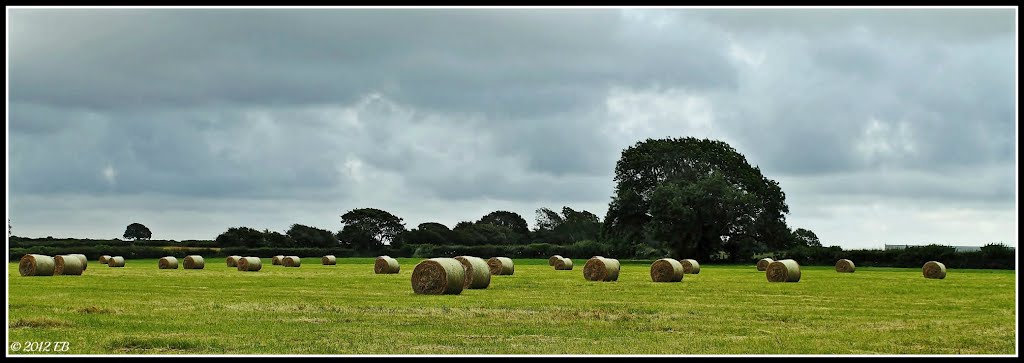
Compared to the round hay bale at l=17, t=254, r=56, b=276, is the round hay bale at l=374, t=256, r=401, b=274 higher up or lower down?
lower down

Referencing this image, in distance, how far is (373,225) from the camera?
148 meters

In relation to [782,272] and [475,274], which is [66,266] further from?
[782,272]

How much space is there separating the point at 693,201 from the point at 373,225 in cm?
7627

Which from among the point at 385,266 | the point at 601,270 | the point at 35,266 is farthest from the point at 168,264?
the point at 601,270

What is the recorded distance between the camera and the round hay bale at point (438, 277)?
94.9 feet

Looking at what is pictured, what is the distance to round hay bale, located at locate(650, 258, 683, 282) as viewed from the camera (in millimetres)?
41312

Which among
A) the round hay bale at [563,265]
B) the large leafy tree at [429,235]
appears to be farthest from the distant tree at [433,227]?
the round hay bale at [563,265]

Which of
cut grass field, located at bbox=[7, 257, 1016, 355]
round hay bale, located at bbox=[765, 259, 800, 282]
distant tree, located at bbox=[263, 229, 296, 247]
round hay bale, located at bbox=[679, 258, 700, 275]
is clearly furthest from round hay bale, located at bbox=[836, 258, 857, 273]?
distant tree, located at bbox=[263, 229, 296, 247]

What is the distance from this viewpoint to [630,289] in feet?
111

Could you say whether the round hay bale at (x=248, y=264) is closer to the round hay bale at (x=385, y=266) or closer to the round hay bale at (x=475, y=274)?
the round hay bale at (x=385, y=266)

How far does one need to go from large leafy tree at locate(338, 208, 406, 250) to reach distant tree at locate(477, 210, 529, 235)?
25.5m

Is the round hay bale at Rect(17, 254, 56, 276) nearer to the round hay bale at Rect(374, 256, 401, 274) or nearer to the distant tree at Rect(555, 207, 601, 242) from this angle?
the round hay bale at Rect(374, 256, 401, 274)

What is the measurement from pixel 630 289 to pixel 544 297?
6.65 meters

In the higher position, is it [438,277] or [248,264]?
[438,277]
